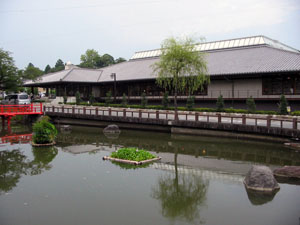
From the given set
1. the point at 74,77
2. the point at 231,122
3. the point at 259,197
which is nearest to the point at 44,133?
the point at 231,122

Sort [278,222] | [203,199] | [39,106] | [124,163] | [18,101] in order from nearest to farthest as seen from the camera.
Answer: [278,222]
[203,199]
[124,163]
[39,106]
[18,101]

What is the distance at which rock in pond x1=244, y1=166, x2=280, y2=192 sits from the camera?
1048cm

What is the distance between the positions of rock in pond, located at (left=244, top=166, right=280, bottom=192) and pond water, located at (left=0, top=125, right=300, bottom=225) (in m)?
0.31

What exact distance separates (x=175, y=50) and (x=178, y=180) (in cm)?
1577

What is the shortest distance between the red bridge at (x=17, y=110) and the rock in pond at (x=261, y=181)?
27.0 meters

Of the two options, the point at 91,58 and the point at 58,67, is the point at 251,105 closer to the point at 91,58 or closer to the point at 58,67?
the point at 91,58

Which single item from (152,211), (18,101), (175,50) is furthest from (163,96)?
(152,211)

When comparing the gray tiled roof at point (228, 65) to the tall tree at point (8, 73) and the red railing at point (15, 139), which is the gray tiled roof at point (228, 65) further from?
the red railing at point (15, 139)

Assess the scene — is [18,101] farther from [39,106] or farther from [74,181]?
[74,181]

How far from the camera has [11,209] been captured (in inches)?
362

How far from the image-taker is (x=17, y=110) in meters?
32.0

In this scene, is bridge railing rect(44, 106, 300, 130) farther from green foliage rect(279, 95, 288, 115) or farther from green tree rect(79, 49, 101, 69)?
green tree rect(79, 49, 101, 69)

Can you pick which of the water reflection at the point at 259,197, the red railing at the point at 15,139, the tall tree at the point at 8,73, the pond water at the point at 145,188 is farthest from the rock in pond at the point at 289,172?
the tall tree at the point at 8,73

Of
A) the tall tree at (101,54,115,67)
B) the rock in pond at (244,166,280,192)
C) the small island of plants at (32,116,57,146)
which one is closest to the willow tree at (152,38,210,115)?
the small island of plants at (32,116,57,146)
